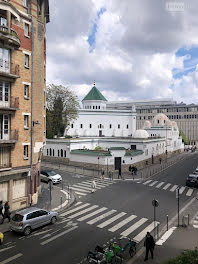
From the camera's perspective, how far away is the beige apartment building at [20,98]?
19.0 m

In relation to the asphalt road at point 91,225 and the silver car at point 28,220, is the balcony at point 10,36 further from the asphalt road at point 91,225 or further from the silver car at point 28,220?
the asphalt road at point 91,225

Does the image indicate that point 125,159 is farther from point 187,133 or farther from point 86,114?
point 187,133

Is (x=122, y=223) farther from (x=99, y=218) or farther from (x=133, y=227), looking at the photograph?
(x=99, y=218)

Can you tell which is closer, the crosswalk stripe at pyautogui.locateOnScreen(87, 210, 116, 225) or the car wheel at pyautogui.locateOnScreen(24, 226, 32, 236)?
the car wheel at pyautogui.locateOnScreen(24, 226, 32, 236)

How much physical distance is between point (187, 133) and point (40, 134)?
4213 inches

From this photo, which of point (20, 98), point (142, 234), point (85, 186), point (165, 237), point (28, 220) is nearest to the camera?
point (165, 237)

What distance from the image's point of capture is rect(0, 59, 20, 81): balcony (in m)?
18.8

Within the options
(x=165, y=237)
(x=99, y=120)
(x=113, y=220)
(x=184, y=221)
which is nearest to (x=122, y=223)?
(x=113, y=220)

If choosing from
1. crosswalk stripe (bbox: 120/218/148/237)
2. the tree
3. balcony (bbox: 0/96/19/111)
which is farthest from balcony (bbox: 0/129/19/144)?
the tree

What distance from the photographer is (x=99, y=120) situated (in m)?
70.5

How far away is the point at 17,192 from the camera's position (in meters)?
20.4

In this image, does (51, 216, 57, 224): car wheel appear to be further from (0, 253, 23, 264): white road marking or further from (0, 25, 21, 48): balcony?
(0, 25, 21, 48): balcony

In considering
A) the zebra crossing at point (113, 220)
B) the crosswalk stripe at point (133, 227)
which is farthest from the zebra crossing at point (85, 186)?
the crosswalk stripe at point (133, 227)

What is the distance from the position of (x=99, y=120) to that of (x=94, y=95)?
10.6m
